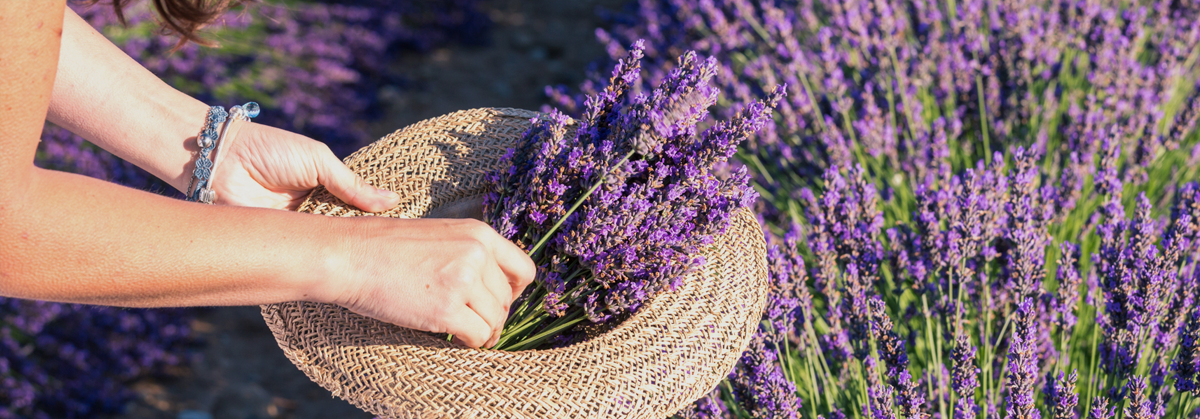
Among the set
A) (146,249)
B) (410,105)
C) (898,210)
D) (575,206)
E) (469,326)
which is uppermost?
(410,105)

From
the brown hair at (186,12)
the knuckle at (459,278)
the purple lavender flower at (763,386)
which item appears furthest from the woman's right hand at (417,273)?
the brown hair at (186,12)

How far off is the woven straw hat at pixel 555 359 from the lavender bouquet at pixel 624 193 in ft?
0.27

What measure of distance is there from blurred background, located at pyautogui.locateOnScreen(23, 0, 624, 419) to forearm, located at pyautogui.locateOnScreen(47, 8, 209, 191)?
0.35 meters

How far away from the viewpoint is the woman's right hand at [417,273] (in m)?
1.15

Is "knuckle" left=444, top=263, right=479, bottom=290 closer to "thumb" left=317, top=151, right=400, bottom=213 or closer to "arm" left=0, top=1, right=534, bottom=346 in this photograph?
"arm" left=0, top=1, right=534, bottom=346

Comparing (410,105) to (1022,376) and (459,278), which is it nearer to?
(459,278)

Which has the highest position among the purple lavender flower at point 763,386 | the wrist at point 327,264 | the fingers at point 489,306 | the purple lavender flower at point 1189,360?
the purple lavender flower at point 1189,360

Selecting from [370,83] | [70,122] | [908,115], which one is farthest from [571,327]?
[370,83]

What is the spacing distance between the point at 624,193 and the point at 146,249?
2.48ft

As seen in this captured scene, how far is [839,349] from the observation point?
1.62m

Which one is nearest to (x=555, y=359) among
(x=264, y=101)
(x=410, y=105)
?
(x=264, y=101)

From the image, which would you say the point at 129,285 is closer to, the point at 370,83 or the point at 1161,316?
the point at 1161,316

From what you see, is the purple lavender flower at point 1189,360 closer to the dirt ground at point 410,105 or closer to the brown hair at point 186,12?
the brown hair at point 186,12

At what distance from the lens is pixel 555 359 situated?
1.23 m
